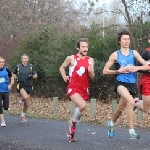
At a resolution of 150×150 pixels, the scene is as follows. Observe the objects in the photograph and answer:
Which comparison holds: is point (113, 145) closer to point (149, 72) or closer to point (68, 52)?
point (149, 72)

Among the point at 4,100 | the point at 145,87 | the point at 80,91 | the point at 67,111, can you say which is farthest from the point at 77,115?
the point at 67,111

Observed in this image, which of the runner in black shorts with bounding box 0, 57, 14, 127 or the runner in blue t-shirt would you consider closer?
the runner in blue t-shirt

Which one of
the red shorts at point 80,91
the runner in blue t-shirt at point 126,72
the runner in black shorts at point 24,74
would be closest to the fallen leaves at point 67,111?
the runner in black shorts at point 24,74

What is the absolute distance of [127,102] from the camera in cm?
868

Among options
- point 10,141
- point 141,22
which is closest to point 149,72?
point 10,141

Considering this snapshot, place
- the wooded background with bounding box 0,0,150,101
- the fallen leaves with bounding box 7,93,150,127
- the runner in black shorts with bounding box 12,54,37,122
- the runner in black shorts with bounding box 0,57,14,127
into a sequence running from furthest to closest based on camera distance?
the wooded background with bounding box 0,0,150,101, the fallen leaves with bounding box 7,93,150,127, the runner in black shorts with bounding box 12,54,37,122, the runner in black shorts with bounding box 0,57,14,127

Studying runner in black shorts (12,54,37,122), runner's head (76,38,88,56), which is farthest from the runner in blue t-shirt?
runner in black shorts (12,54,37,122)

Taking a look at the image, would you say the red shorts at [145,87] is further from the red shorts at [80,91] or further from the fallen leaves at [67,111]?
the fallen leaves at [67,111]

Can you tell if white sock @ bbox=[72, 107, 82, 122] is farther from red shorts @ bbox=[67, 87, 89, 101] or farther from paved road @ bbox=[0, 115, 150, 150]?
paved road @ bbox=[0, 115, 150, 150]

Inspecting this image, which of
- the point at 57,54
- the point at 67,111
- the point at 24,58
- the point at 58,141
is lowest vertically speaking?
the point at 67,111

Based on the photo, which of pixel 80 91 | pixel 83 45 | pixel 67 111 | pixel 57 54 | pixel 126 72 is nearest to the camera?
pixel 126 72

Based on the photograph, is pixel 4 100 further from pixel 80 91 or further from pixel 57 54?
pixel 57 54

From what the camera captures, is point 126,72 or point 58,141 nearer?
point 126,72

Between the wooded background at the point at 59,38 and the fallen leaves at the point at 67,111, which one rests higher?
the wooded background at the point at 59,38
